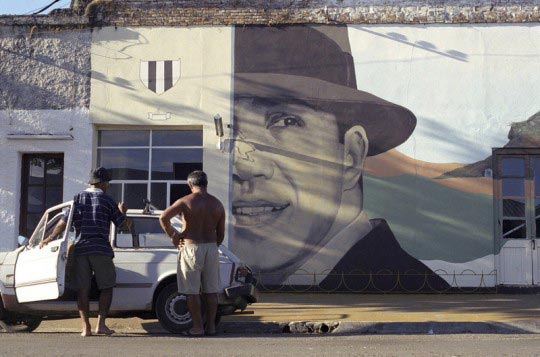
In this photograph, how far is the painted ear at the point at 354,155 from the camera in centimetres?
1420

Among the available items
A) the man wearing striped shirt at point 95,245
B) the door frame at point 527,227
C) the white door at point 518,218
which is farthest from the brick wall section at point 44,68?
the white door at point 518,218

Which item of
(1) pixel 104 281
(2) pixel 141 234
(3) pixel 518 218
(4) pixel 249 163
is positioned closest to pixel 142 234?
(2) pixel 141 234

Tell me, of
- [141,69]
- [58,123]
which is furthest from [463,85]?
[58,123]

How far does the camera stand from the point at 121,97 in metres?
14.6

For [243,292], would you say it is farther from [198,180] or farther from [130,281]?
[198,180]

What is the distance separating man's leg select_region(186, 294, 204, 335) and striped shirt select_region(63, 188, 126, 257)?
1.04 m

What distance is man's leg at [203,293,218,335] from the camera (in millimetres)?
8828

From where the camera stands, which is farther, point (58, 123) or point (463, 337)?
point (58, 123)

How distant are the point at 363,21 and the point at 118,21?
15.2ft

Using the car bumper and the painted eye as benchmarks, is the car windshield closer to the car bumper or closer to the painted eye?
the car bumper

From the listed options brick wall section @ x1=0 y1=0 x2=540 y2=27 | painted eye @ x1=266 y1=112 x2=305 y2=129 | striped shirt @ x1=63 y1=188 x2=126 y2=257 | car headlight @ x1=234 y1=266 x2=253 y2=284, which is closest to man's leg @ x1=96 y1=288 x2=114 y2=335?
striped shirt @ x1=63 y1=188 x2=126 y2=257

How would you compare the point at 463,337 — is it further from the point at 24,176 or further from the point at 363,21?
the point at 24,176

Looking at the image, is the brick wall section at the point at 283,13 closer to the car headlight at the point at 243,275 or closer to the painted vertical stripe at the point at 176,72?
the painted vertical stripe at the point at 176,72

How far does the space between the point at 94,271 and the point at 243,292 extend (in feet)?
5.74
